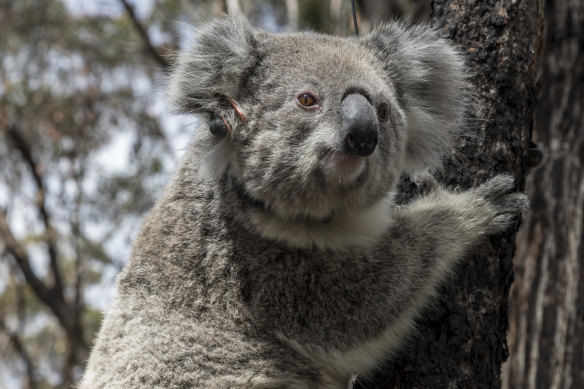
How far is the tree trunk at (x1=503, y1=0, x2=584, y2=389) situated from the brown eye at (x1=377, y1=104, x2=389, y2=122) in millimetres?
2504

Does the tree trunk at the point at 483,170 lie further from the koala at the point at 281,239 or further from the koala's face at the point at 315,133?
the koala's face at the point at 315,133

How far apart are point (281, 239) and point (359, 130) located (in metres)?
0.62

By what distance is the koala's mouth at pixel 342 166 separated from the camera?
8.56 feet

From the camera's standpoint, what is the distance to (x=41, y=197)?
1135cm

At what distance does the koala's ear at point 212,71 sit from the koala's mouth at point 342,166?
0.57m

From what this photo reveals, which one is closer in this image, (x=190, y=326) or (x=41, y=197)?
(x=190, y=326)

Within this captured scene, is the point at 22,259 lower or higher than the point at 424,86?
lower

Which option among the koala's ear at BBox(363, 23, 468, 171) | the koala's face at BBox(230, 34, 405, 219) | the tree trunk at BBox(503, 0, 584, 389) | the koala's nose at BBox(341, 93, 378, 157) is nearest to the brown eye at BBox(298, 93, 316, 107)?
the koala's face at BBox(230, 34, 405, 219)

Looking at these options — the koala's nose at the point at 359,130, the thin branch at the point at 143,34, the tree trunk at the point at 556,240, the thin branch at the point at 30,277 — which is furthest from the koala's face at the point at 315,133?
the thin branch at the point at 30,277

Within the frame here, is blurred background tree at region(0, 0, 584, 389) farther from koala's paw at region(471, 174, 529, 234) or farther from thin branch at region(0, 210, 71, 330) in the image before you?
koala's paw at region(471, 174, 529, 234)

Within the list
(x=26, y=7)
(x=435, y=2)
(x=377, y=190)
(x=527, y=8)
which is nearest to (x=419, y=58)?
(x=435, y=2)

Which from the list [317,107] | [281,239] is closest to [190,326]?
[281,239]

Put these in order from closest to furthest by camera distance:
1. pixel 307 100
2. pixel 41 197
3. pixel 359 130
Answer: pixel 359 130, pixel 307 100, pixel 41 197

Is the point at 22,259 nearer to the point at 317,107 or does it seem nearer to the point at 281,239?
the point at 281,239
